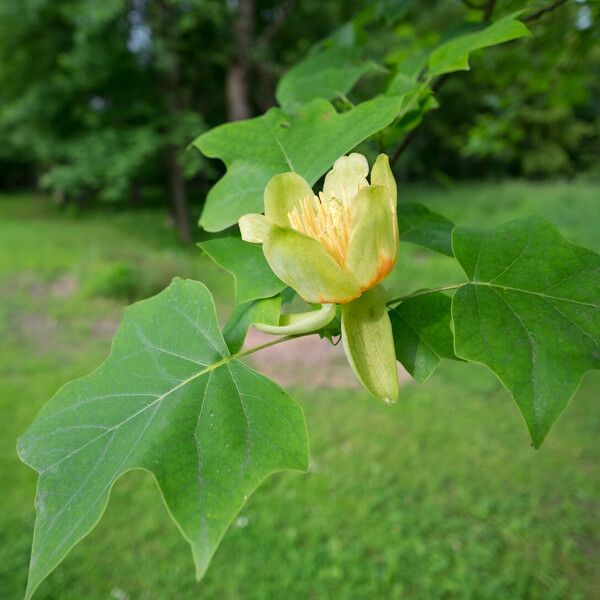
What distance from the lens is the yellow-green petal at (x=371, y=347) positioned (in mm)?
521

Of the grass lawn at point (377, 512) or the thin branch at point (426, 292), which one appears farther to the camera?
the grass lawn at point (377, 512)

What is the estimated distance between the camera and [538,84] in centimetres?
196

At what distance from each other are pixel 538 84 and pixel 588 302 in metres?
1.76

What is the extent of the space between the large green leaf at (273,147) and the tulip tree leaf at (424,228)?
15 centimetres

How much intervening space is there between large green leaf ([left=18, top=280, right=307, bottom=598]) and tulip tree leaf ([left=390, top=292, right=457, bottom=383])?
151mm

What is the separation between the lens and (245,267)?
59 cm

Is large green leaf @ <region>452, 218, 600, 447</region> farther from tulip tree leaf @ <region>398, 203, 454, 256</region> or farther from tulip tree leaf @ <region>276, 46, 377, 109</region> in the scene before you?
tulip tree leaf @ <region>276, 46, 377, 109</region>

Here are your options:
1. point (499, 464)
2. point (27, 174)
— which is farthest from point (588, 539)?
point (27, 174)

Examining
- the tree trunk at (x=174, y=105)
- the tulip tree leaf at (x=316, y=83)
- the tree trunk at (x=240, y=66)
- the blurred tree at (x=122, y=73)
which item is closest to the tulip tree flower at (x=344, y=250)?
the tulip tree leaf at (x=316, y=83)

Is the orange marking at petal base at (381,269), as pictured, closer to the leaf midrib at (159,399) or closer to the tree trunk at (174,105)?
the leaf midrib at (159,399)

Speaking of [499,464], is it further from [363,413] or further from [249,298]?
[249,298]

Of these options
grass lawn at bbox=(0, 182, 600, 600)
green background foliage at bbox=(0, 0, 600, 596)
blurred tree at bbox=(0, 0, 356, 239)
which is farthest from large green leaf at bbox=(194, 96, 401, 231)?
blurred tree at bbox=(0, 0, 356, 239)

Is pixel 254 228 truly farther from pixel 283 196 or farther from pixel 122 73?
pixel 122 73

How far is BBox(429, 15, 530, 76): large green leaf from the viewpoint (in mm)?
644
